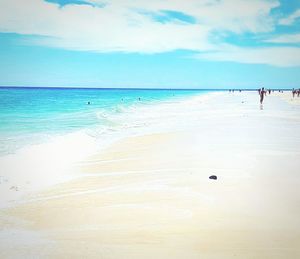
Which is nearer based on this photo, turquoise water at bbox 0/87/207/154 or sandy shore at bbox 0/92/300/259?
sandy shore at bbox 0/92/300/259

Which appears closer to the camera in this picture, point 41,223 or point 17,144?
point 41,223

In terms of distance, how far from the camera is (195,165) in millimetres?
5426

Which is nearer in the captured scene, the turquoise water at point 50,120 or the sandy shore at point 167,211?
the sandy shore at point 167,211

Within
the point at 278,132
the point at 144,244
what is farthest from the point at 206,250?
the point at 278,132

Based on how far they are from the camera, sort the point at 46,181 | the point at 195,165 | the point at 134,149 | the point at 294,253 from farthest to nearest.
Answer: the point at 134,149
the point at 195,165
the point at 46,181
the point at 294,253

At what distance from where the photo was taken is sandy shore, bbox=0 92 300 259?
111 inches

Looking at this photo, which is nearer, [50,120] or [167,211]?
[167,211]

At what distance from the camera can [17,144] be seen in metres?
8.45

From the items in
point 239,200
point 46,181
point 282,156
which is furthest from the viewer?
point 282,156

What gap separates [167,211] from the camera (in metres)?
3.59

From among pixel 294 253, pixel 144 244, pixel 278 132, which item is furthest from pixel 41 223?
pixel 278 132

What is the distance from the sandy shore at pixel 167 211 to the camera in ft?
9.29

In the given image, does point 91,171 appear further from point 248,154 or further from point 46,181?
point 248,154

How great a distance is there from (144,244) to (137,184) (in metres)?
1.73
